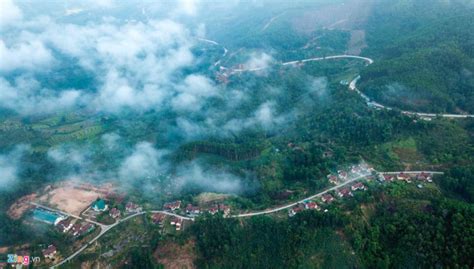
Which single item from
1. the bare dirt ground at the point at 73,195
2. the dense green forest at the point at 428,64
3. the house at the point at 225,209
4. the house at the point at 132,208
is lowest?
the bare dirt ground at the point at 73,195

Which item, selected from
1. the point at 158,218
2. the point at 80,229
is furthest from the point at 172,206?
the point at 80,229

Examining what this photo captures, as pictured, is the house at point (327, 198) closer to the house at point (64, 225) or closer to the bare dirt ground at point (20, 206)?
the house at point (64, 225)

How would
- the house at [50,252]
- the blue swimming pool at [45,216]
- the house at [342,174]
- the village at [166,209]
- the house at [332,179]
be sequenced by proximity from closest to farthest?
the house at [50,252], the village at [166,209], the blue swimming pool at [45,216], the house at [332,179], the house at [342,174]

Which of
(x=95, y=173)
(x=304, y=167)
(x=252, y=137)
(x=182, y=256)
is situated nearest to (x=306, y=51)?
(x=252, y=137)

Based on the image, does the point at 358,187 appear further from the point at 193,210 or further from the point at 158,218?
the point at 158,218

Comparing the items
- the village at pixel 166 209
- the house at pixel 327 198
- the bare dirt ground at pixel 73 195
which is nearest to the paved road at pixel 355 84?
the village at pixel 166 209

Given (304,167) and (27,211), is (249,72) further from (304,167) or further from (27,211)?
(27,211)

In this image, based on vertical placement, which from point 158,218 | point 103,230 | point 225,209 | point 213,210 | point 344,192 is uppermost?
point 344,192
